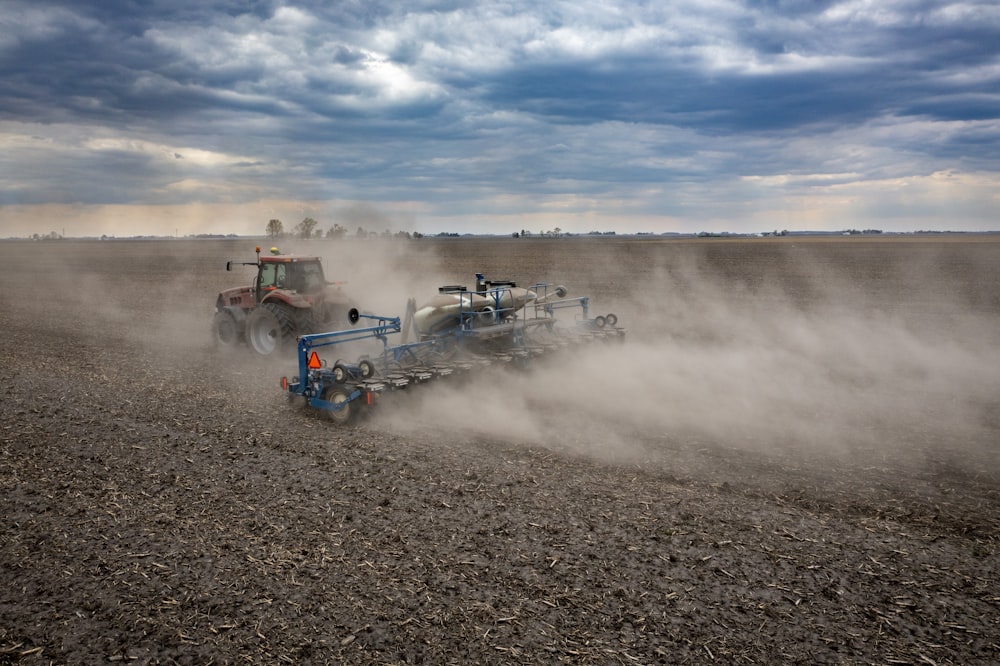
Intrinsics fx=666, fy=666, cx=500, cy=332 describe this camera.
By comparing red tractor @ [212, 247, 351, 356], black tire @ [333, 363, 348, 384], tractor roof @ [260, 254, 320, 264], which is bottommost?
black tire @ [333, 363, 348, 384]

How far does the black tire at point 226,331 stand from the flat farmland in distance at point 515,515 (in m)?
1.25

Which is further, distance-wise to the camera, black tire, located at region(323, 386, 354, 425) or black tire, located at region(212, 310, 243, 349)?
black tire, located at region(212, 310, 243, 349)

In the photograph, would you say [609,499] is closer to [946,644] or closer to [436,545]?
[436,545]

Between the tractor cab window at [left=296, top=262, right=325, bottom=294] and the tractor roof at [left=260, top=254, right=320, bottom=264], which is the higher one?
the tractor roof at [left=260, top=254, right=320, bottom=264]

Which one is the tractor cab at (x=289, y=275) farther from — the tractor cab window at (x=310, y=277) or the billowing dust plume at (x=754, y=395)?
the billowing dust plume at (x=754, y=395)

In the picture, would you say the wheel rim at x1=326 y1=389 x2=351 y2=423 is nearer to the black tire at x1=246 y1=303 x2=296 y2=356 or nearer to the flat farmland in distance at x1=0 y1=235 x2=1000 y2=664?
the flat farmland in distance at x1=0 y1=235 x2=1000 y2=664

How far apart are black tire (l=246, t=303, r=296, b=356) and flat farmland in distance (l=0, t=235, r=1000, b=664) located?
51cm

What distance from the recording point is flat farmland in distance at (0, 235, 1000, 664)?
488 centimetres

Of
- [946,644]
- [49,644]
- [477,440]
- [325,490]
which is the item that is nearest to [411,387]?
[477,440]

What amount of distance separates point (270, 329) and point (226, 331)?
1.94 metres

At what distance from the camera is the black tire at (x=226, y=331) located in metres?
16.0

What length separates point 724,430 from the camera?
9922 millimetres

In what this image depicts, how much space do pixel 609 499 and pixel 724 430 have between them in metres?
3.51

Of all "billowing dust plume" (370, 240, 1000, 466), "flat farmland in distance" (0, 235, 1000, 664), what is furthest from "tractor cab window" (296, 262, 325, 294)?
"billowing dust plume" (370, 240, 1000, 466)
